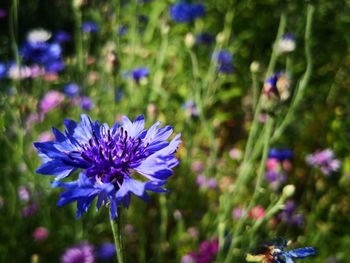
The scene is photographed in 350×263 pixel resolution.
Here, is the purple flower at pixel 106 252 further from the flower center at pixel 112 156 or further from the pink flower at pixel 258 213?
the flower center at pixel 112 156

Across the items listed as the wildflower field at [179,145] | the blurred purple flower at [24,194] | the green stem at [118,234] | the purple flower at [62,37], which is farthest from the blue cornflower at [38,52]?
the green stem at [118,234]

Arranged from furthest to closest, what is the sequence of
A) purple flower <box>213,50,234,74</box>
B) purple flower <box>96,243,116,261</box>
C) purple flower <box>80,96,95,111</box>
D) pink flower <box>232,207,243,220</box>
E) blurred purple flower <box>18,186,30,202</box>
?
purple flower <box>213,50,234,74</box> → purple flower <box>80,96,95,111</box> → pink flower <box>232,207,243,220</box> → blurred purple flower <box>18,186,30,202</box> → purple flower <box>96,243,116,261</box>

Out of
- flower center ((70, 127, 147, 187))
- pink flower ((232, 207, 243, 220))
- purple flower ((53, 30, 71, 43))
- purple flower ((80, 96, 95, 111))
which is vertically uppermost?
purple flower ((53, 30, 71, 43))

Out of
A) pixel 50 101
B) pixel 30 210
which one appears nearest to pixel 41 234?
pixel 30 210

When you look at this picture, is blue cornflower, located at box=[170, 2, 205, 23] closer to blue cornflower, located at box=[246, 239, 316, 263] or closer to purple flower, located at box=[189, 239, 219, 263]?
purple flower, located at box=[189, 239, 219, 263]

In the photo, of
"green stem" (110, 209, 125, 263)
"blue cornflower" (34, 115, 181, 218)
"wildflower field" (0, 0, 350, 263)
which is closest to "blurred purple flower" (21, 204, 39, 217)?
"wildflower field" (0, 0, 350, 263)

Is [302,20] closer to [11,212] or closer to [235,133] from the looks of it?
[235,133]

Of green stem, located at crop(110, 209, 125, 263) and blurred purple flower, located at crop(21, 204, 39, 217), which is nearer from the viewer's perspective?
green stem, located at crop(110, 209, 125, 263)
